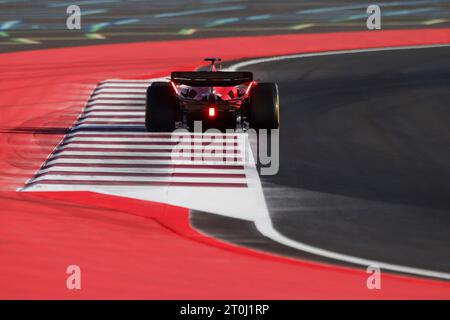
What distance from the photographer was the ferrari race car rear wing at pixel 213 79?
25.6 m

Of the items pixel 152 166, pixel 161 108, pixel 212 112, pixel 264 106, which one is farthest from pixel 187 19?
pixel 152 166

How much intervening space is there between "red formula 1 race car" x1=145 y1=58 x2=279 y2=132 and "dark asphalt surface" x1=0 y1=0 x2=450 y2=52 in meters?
15.3

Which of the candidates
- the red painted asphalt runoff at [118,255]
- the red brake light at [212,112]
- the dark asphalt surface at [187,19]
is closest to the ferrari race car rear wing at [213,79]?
the red brake light at [212,112]

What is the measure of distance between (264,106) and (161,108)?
186cm

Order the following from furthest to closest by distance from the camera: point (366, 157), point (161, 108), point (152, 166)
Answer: point (161, 108) → point (366, 157) → point (152, 166)

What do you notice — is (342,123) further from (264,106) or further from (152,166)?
(152,166)

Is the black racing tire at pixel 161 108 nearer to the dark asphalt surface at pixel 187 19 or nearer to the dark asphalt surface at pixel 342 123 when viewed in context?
the dark asphalt surface at pixel 342 123

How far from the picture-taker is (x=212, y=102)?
25.7m

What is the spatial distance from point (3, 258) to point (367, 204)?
21.2 ft

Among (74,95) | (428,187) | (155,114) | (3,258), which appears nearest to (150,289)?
(3,258)

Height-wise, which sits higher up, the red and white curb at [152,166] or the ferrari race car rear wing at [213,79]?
the ferrari race car rear wing at [213,79]

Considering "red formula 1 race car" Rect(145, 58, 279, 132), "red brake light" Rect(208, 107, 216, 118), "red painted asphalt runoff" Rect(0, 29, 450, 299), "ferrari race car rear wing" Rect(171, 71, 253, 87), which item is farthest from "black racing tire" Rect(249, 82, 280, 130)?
"red painted asphalt runoff" Rect(0, 29, 450, 299)

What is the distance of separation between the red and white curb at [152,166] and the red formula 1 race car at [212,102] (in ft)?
1.52

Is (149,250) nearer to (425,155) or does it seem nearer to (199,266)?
(199,266)
